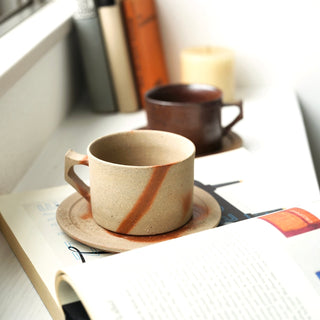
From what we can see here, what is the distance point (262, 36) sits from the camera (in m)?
1.19

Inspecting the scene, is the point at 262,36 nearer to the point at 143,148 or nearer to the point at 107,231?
the point at 143,148

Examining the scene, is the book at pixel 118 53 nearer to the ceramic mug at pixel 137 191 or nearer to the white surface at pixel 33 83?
the white surface at pixel 33 83

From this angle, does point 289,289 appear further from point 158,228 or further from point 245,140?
point 245,140

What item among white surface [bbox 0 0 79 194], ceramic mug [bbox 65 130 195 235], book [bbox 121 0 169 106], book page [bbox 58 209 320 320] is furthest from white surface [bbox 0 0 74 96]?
book page [bbox 58 209 320 320]

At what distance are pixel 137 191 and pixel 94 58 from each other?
620mm

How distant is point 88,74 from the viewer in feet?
3.53

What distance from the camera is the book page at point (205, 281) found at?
1.31 feet

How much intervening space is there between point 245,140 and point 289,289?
1.60ft

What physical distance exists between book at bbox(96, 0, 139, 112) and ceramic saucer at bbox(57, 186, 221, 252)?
0.51 m

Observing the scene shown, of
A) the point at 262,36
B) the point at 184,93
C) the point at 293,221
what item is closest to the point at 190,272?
the point at 293,221

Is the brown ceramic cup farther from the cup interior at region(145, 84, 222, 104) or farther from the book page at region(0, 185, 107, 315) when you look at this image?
the book page at region(0, 185, 107, 315)

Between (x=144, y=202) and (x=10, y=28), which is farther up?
(x=10, y=28)

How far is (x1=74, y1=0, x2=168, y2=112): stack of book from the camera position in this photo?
1035 millimetres

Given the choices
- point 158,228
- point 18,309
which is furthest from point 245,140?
point 18,309
